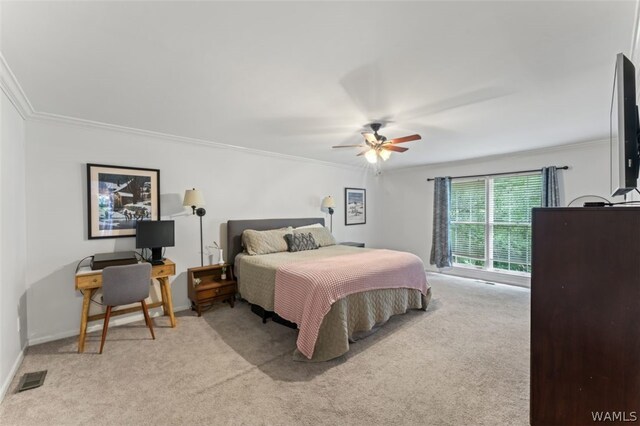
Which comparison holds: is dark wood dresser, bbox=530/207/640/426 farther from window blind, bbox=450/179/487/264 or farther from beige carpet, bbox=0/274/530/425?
window blind, bbox=450/179/487/264

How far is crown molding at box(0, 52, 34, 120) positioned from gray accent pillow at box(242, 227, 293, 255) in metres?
2.61

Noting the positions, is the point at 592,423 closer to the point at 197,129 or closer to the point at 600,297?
the point at 600,297

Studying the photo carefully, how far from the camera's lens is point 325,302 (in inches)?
97.3

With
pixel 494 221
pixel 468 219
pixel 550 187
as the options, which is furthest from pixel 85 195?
pixel 550 187

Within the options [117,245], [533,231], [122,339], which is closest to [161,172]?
[117,245]

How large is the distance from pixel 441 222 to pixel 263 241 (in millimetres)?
3752

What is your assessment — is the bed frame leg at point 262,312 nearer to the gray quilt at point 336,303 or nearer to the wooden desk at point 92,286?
the gray quilt at point 336,303

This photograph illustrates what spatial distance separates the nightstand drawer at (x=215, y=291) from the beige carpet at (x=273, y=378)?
0.38m

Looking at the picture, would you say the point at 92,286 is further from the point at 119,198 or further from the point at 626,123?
the point at 626,123

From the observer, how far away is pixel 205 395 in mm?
2016

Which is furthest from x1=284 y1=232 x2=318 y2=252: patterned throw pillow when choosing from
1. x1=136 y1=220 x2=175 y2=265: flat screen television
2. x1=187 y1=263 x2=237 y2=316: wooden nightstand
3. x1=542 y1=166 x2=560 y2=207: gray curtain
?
x1=542 y1=166 x2=560 y2=207: gray curtain

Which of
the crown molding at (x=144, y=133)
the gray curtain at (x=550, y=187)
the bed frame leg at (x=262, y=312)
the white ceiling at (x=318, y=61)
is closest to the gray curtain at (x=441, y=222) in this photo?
the gray curtain at (x=550, y=187)

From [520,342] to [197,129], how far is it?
4.33m

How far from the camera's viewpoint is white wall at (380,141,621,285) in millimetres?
4125
